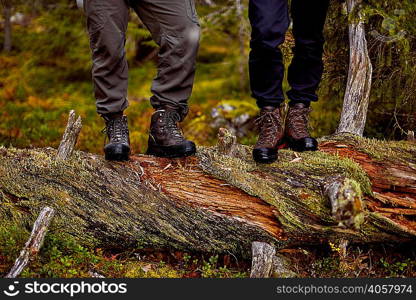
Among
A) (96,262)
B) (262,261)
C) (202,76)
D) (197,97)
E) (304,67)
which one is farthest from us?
(202,76)

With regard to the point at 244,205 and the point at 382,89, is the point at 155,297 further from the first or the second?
the point at 382,89

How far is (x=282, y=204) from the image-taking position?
4.62 meters

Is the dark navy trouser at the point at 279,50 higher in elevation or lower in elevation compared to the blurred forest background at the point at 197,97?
higher

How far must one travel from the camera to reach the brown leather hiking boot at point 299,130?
519 centimetres

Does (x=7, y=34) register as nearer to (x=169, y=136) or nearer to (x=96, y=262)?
(x=169, y=136)

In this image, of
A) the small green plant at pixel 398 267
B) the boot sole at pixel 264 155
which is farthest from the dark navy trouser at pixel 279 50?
the small green plant at pixel 398 267

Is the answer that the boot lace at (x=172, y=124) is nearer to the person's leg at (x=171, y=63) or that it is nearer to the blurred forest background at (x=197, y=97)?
the person's leg at (x=171, y=63)

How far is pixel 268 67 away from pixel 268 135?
628mm

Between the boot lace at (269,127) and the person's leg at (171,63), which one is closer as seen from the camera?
the person's leg at (171,63)

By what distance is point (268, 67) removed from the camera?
15.8 feet

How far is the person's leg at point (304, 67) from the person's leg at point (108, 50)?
168 centimetres

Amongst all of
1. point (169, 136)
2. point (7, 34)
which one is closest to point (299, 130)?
point (169, 136)

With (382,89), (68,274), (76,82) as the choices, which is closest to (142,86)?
(76,82)

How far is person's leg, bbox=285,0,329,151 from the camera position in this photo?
5223mm
